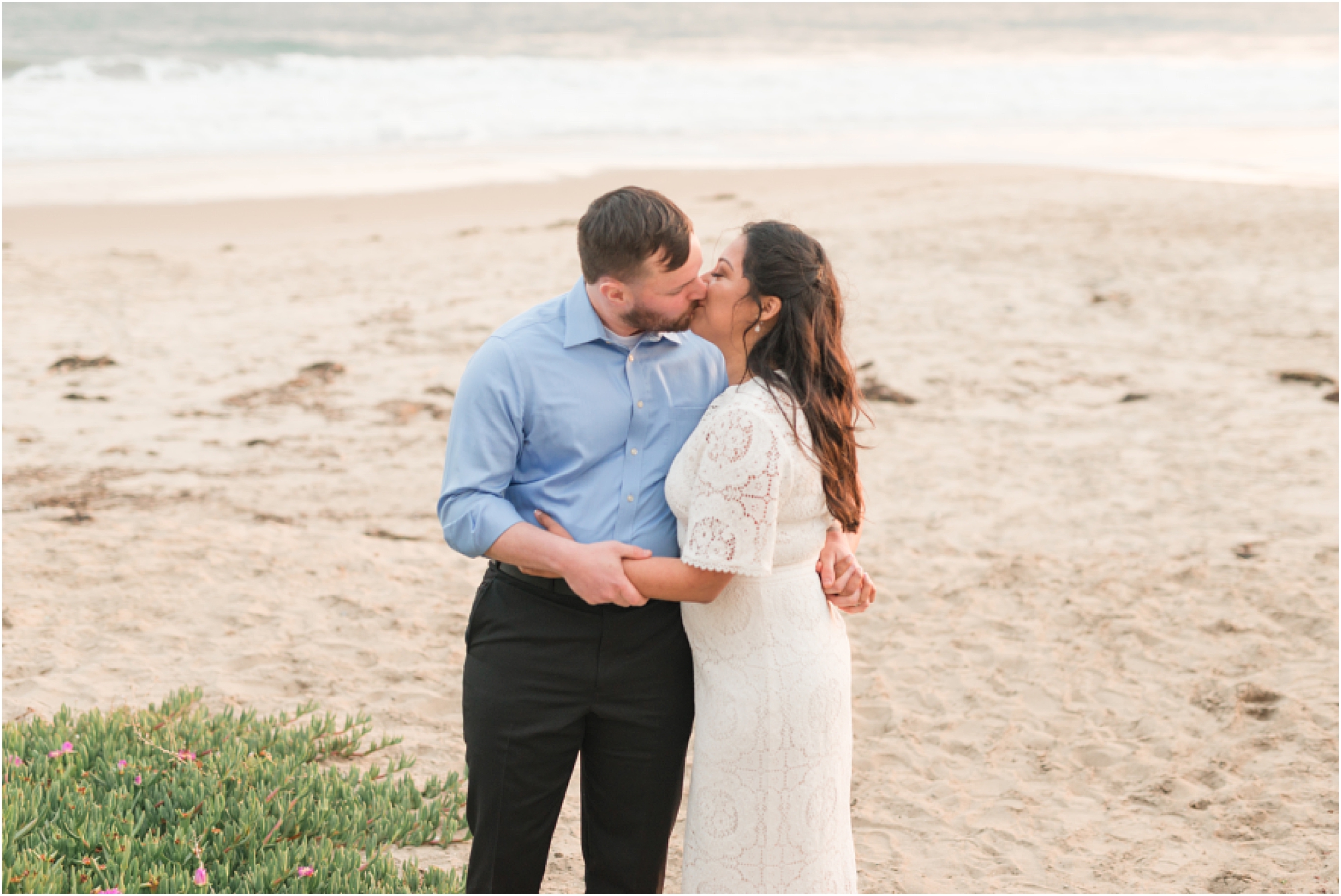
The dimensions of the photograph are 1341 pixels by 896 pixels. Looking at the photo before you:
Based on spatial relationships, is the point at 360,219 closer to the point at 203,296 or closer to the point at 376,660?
the point at 203,296

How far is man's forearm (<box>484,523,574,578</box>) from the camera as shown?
284cm

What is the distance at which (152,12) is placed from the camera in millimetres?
44312

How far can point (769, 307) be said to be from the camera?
9.37ft

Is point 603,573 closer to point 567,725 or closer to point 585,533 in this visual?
point 585,533

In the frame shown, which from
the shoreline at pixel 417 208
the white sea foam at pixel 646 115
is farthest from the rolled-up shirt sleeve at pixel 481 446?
the white sea foam at pixel 646 115

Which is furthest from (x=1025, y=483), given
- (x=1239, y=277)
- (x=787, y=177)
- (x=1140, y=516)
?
(x=787, y=177)

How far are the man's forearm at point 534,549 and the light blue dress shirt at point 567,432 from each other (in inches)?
1.7

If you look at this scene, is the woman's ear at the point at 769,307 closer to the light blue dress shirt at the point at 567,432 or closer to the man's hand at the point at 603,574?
the light blue dress shirt at the point at 567,432

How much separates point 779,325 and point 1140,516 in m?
5.47

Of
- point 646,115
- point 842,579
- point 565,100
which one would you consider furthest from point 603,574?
point 565,100

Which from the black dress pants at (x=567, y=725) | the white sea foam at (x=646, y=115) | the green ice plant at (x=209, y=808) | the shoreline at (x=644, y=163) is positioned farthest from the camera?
the white sea foam at (x=646, y=115)

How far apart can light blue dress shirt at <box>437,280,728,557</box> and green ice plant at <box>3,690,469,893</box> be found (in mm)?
1487

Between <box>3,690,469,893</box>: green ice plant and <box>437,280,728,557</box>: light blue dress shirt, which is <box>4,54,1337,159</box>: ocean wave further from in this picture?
<box>437,280,728,557</box>: light blue dress shirt

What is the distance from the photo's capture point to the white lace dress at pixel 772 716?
2.89 meters
